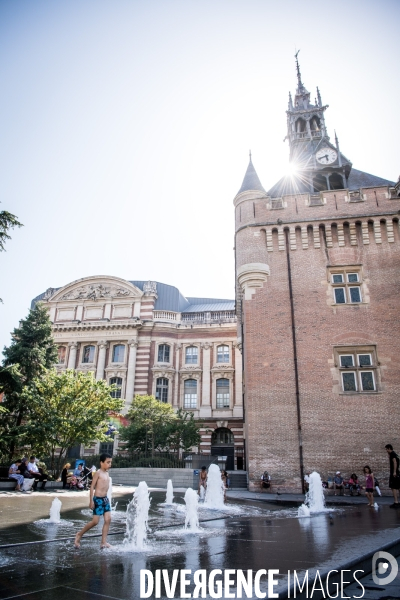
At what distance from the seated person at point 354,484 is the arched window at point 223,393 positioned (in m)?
21.4

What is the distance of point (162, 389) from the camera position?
124ft

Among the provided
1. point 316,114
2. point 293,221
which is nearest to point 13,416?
point 293,221

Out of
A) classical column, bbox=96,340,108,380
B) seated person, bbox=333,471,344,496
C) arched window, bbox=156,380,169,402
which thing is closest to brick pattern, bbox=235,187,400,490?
seated person, bbox=333,471,344,496

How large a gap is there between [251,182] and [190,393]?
22.6 metres

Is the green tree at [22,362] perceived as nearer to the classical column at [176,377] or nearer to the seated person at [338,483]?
the classical column at [176,377]

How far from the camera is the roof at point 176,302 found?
139 ft

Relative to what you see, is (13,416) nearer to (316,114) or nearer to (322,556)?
(322,556)

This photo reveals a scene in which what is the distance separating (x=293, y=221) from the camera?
795 inches

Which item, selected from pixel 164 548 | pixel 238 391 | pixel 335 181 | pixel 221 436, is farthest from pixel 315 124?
pixel 164 548

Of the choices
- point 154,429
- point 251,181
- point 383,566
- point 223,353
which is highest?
point 251,181

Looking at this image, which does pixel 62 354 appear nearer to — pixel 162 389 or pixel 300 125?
pixel 162 389

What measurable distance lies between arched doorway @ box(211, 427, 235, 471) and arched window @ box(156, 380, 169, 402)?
5.66 metres

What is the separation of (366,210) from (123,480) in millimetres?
20454

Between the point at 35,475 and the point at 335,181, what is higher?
the point at 335,181
